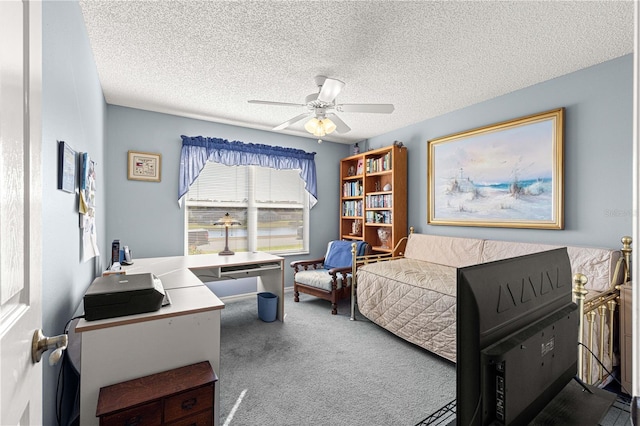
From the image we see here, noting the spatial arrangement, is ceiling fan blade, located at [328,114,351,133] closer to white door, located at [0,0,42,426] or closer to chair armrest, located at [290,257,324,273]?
chair armrest, located at [290,257,324,273]

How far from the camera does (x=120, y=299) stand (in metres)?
1.43

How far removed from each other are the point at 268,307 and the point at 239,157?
2.03 m

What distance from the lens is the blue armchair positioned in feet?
11.8

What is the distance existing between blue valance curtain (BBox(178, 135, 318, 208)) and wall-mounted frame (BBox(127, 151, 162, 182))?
263 millimetres

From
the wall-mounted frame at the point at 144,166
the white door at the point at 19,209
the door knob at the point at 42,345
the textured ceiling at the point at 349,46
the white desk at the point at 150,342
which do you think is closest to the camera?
the white door at the point at 19,209

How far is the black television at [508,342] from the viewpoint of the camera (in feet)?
2.07

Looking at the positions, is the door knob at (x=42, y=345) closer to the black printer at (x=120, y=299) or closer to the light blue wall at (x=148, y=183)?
the black printer at (x=120, y=299)

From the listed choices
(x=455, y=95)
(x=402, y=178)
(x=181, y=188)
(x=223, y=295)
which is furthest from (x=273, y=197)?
(x=455, y=95)

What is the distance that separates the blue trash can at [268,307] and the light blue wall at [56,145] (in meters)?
1.72

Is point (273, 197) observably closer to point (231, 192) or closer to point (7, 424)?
point (231, 192)

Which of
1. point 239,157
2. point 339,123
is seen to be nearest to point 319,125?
point 339,123

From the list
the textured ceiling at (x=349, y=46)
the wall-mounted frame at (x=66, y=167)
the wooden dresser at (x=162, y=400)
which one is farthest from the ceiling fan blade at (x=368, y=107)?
the wooden dresser at (x=162, y=400)

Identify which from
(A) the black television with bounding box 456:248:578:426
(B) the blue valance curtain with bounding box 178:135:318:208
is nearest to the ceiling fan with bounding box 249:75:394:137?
(B) the blue valance curtain with bounding box 178:135:318:208

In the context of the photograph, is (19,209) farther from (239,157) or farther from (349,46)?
(239,157)
